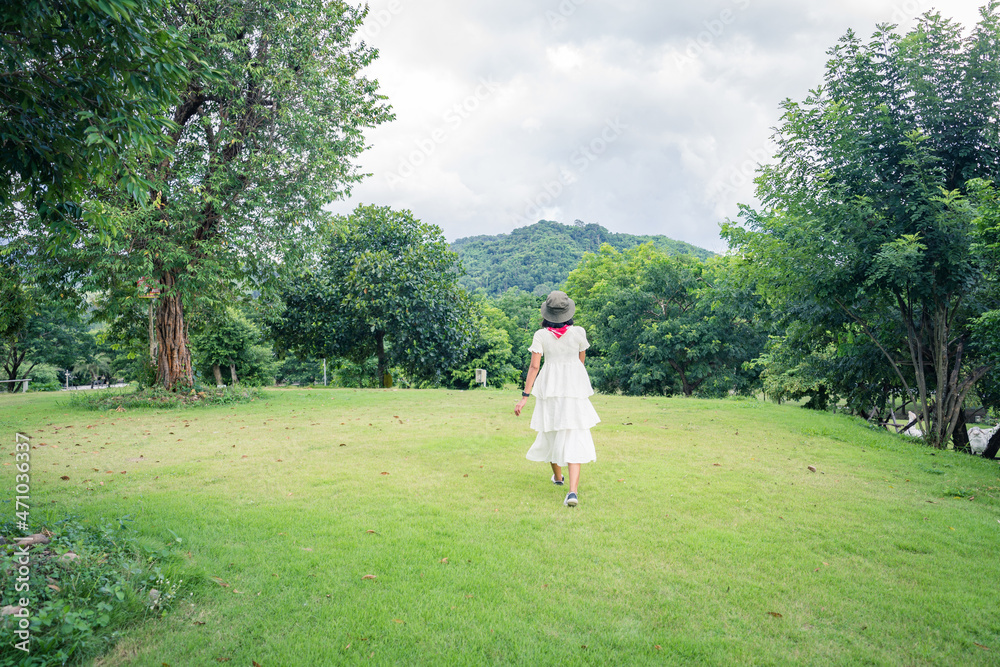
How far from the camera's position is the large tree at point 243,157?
1366 cm

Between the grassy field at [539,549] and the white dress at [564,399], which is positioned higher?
the white dress at [564,399]

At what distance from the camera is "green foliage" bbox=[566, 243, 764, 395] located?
33625mm

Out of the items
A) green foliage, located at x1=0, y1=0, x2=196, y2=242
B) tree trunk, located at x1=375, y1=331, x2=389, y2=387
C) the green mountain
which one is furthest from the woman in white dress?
the green mountain

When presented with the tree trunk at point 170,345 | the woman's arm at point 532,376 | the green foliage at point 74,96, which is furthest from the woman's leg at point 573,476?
the tree trunk at point 170,345

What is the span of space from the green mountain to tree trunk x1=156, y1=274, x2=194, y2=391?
4939 cm

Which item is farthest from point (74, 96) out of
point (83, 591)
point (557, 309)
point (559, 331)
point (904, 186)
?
point (904, 186)

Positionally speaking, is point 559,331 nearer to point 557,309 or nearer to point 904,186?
point 557,309

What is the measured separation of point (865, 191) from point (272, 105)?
15.3 m

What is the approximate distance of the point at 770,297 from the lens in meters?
13.7

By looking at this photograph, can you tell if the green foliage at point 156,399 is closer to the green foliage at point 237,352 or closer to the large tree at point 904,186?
the large tree at point 904,186

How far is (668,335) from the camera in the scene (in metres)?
33.2

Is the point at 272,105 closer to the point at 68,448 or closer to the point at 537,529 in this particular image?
the point at 68,448

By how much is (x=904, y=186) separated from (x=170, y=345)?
19.4 meters

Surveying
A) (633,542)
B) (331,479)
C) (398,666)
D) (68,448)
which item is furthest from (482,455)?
(68,448)
